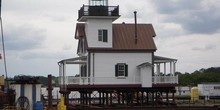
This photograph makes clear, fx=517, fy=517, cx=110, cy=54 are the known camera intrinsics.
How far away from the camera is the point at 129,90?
5109cm

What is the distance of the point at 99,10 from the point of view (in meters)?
51.4

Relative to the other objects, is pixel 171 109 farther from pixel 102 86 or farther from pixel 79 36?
pixel 79 36

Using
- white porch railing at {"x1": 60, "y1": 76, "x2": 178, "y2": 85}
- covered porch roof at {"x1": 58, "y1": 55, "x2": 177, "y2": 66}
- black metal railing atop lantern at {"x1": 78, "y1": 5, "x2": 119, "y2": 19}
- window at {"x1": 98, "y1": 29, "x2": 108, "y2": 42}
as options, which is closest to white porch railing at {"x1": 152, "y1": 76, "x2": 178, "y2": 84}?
white porch railing at {"x1": 60, "y1": 76, "x2": 178, "y2": 85}

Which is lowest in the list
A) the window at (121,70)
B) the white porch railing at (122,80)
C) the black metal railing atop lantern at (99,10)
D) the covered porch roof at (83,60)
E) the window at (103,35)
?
the white porch railing at (122,80)

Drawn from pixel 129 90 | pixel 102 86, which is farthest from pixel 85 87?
pixel 129 90

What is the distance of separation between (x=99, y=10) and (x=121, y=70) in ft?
20.9

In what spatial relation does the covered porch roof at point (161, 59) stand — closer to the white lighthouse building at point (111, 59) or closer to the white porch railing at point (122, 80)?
the white lighthouse building at point (111, 59)

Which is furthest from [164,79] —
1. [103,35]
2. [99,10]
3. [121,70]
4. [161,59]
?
[99,10]

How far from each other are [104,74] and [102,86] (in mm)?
1390

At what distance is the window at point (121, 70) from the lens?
50.4 metres

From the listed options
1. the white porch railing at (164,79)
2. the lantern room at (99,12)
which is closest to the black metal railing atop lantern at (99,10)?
the lantern room at (99,12)

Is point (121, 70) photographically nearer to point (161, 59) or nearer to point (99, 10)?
point (161, 59)

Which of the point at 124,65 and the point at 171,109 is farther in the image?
the point at 124,65

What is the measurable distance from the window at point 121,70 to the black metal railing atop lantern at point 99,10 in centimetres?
514
